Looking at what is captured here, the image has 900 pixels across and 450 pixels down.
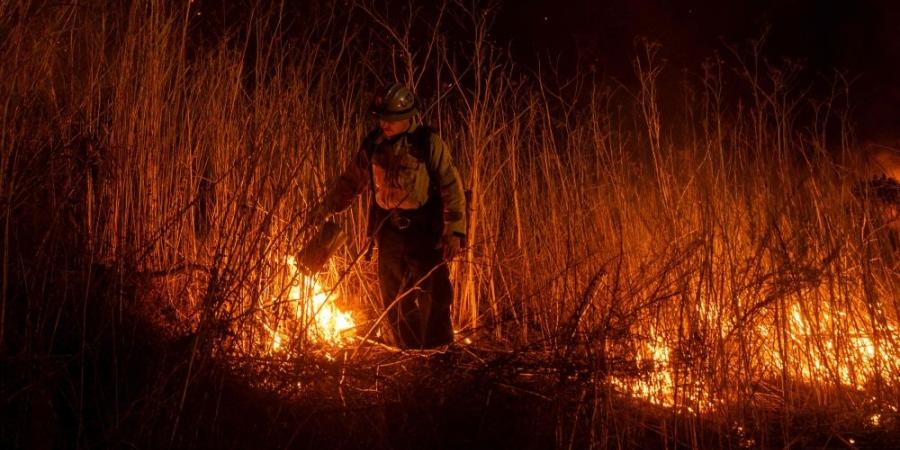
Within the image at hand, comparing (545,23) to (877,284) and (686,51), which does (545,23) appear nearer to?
(686,51)

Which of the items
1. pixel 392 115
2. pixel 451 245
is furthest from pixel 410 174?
pixel 451 245

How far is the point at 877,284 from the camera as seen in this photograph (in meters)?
3.96

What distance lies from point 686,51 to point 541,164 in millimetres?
7116

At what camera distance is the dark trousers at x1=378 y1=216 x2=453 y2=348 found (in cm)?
394

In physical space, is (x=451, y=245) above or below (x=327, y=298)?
above

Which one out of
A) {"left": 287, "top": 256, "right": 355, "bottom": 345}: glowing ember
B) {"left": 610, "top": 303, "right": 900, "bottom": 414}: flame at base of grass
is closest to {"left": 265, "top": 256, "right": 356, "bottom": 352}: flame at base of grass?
{"left": 287, "top": 256, "right": 355, "bottom": 345}: glowing ember

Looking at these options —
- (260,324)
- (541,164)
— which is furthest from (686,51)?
(260,324)

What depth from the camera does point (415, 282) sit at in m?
3.95

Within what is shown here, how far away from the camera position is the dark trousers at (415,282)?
3.94 metres

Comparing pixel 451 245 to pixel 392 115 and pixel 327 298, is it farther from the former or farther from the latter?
pixel 327 298

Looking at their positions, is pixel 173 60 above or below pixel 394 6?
below

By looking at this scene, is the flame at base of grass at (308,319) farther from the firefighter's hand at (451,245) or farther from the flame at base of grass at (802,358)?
the flame at base of grass at (802,358)

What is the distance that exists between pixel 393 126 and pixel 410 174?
0.25 m

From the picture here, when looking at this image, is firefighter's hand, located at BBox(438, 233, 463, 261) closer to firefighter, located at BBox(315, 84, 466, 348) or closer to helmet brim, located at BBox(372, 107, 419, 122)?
firefighter, located at BBox(315, 84, 466, 348)
